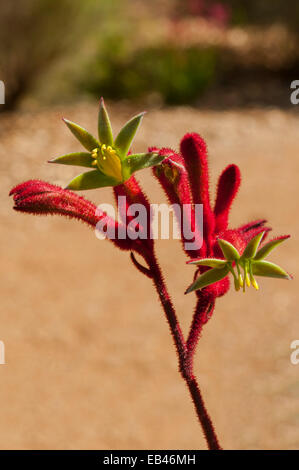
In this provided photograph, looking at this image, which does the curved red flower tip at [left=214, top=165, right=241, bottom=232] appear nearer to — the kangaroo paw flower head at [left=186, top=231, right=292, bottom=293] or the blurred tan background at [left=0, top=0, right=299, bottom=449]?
the kangaroo paw flower head at [left=186, top=231, right=292, bottom=293]

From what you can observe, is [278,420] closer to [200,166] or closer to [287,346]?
[287,346]

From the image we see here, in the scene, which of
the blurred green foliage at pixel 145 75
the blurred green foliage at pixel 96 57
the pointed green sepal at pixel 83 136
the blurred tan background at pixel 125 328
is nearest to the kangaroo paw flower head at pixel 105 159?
the pointed green sepal at pixel 83 136

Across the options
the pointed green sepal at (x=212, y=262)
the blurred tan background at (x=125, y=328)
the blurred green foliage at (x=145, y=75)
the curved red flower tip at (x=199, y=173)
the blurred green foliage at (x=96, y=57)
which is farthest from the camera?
the blurred green foliage at (x=145, y=75)

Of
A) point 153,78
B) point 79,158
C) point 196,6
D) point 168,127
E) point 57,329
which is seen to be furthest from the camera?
point 196,6

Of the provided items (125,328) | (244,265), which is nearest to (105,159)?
(244,265)

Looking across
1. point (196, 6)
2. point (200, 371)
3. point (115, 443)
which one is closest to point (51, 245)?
point (200, 371)

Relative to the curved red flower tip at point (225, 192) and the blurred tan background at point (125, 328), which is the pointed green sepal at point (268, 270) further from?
the blurred tan background at point (125, 328)
